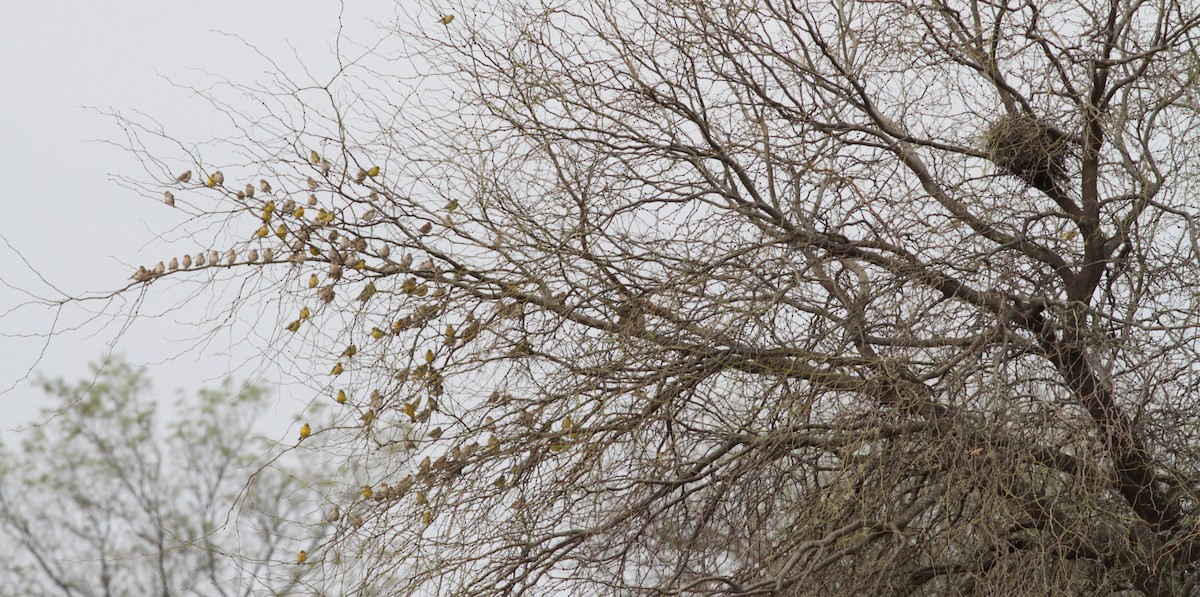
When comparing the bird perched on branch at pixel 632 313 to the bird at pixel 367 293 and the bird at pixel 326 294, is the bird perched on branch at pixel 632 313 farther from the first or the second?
the bird at pixel 326 294

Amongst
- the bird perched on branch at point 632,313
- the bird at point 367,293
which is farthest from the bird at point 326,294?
the bird perched on branch at point 632,313

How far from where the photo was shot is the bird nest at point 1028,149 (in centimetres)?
522

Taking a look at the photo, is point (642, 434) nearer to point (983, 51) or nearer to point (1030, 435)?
point (1030, 435)

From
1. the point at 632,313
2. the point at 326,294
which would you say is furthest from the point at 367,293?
the point at 632,313

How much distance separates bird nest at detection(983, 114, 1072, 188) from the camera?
5223 mm

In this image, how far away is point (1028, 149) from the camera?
5352 millimetres

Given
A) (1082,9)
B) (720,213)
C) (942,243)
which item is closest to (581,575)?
(720,213)

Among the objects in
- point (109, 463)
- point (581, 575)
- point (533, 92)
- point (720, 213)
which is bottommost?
point (581, 575)

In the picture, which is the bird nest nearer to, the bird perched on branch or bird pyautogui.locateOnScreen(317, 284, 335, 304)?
the bird perched on branch

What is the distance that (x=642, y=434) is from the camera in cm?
466

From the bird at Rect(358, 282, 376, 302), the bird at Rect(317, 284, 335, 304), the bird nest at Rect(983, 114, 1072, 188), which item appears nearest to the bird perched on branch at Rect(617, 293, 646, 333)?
the bird at Rect(358, 282, 376, 302)

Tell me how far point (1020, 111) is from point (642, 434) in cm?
251

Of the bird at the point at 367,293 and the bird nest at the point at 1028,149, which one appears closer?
the bird at the point at 367,293

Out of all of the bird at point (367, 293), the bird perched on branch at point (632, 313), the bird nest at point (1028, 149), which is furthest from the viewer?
the bird nest at point (1028, 149)
